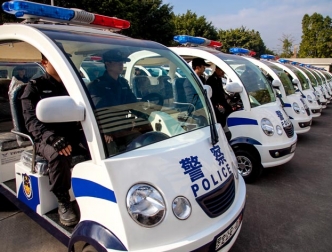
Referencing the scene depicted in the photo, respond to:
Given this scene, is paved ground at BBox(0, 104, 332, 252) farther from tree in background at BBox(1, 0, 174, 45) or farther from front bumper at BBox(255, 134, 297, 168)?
tree in background at BBox(1, 0, 174, 45)

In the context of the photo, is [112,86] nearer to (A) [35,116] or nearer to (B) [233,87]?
(A) [35,116]

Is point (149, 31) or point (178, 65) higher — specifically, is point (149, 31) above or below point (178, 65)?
above

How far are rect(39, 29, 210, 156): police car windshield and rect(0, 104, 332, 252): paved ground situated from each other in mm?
1408

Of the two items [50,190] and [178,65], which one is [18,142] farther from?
[178,65]

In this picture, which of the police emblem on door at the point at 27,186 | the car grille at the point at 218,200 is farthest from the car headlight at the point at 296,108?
the police emblem on door at the point at 27,186

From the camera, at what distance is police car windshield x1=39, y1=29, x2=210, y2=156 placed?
6.36 feet

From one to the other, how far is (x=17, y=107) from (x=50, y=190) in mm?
1042

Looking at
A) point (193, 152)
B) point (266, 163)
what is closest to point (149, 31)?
point (266, 163)

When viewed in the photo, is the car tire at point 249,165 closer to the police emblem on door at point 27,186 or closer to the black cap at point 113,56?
the black cap at point 113,56

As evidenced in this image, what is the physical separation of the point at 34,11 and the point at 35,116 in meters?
0.88

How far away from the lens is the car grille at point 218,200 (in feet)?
6.19

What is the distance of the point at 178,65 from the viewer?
281 centimetres

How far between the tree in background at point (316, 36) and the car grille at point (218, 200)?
45379mm

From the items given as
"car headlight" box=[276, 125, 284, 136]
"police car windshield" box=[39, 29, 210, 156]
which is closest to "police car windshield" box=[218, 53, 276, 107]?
"car headlight" box=[276, 125, 284, 136]
